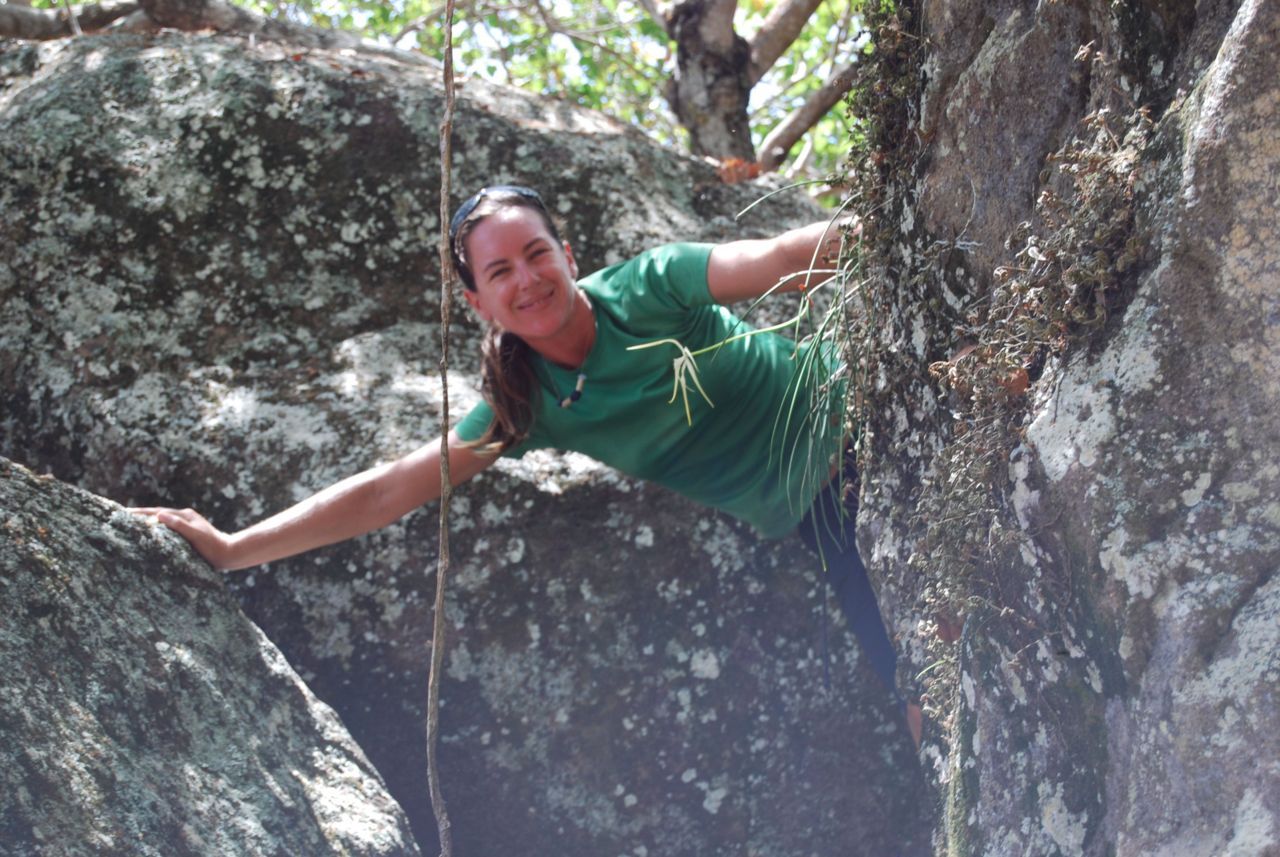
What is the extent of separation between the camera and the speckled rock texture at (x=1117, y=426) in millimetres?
1818

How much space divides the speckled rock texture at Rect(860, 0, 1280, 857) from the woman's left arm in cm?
39

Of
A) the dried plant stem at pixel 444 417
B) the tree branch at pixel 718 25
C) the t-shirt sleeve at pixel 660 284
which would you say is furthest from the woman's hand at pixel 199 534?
the tree branch at pixel 718 25

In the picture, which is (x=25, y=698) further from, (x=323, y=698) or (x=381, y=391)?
(x=381, y=391)

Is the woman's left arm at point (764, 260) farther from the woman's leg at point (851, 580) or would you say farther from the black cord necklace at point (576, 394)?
the woman's leg at point (851, 580)

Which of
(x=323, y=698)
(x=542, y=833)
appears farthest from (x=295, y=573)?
(x=542, y=833)

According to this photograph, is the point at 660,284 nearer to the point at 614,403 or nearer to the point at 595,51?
the point at 614,403

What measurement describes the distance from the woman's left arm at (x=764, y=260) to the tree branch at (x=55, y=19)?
3725 mm

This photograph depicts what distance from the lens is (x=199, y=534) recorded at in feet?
9.91

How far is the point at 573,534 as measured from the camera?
3.43m

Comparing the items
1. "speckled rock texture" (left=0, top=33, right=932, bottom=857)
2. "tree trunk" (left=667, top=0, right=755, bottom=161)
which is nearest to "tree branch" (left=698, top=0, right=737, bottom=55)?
"tree trunk" (left=667, top=0, right=755, bottom=161)

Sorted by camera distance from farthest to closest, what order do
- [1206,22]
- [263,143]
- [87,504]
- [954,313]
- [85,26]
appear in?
[85,26] < [263,143] < [87,504] < [954,313] < [1206,22]

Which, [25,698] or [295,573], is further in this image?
[295,573]

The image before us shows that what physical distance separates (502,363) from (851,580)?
1.03 m

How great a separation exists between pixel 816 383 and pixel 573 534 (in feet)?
2.92
